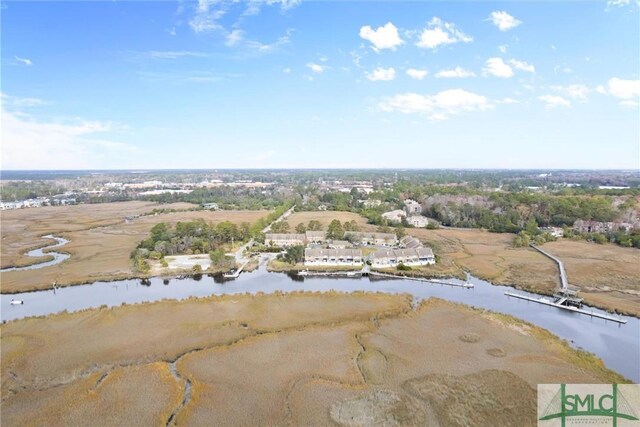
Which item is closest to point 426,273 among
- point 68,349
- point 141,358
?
point 141,358

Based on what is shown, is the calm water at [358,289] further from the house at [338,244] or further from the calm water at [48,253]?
the calm water at [48,253]

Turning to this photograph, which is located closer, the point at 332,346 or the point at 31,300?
the point at 332,346

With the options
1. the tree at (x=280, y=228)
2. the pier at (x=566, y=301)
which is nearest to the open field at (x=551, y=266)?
the pier at (x=566, y=301)

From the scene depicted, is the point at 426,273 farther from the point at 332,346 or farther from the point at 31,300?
the point at 31,300

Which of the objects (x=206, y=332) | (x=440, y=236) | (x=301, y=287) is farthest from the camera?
(x=440, y=236)

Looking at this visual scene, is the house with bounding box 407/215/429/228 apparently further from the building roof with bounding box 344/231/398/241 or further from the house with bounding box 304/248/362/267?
the house with bounding box 304/248/362/267

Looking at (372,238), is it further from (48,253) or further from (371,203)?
(48,253)
